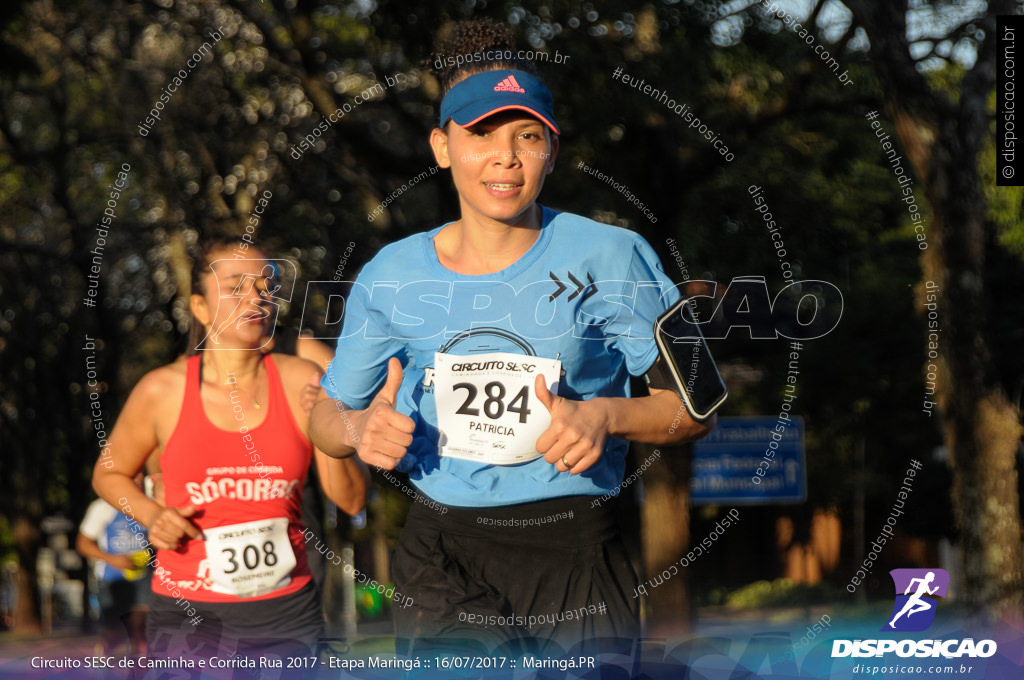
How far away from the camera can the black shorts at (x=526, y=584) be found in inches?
120

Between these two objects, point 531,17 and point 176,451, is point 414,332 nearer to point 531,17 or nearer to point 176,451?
point 176,451

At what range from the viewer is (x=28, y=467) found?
659 inches

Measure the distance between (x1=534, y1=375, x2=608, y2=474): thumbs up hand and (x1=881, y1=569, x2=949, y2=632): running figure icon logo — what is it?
1.98 m

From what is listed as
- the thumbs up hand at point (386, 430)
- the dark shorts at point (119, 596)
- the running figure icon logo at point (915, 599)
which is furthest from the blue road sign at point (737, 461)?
the thumbs up hand at point (386, 430)

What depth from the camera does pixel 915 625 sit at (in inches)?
170

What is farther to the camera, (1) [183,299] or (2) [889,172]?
(2) [889,172]

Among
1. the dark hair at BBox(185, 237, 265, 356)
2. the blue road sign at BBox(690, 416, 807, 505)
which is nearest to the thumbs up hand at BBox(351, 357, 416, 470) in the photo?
the dark hair at BBox(185, 237, 265, 356)

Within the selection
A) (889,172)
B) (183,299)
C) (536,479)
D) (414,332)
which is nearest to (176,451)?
(414,332)

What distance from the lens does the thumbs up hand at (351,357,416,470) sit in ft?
9.34

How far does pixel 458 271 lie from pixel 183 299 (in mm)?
5653

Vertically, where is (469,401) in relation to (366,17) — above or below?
below

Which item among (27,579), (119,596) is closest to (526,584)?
(119,596)

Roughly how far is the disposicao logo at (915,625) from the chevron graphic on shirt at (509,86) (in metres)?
2.16

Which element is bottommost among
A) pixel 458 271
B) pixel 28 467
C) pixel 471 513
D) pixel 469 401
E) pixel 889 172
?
pixel 28 467
